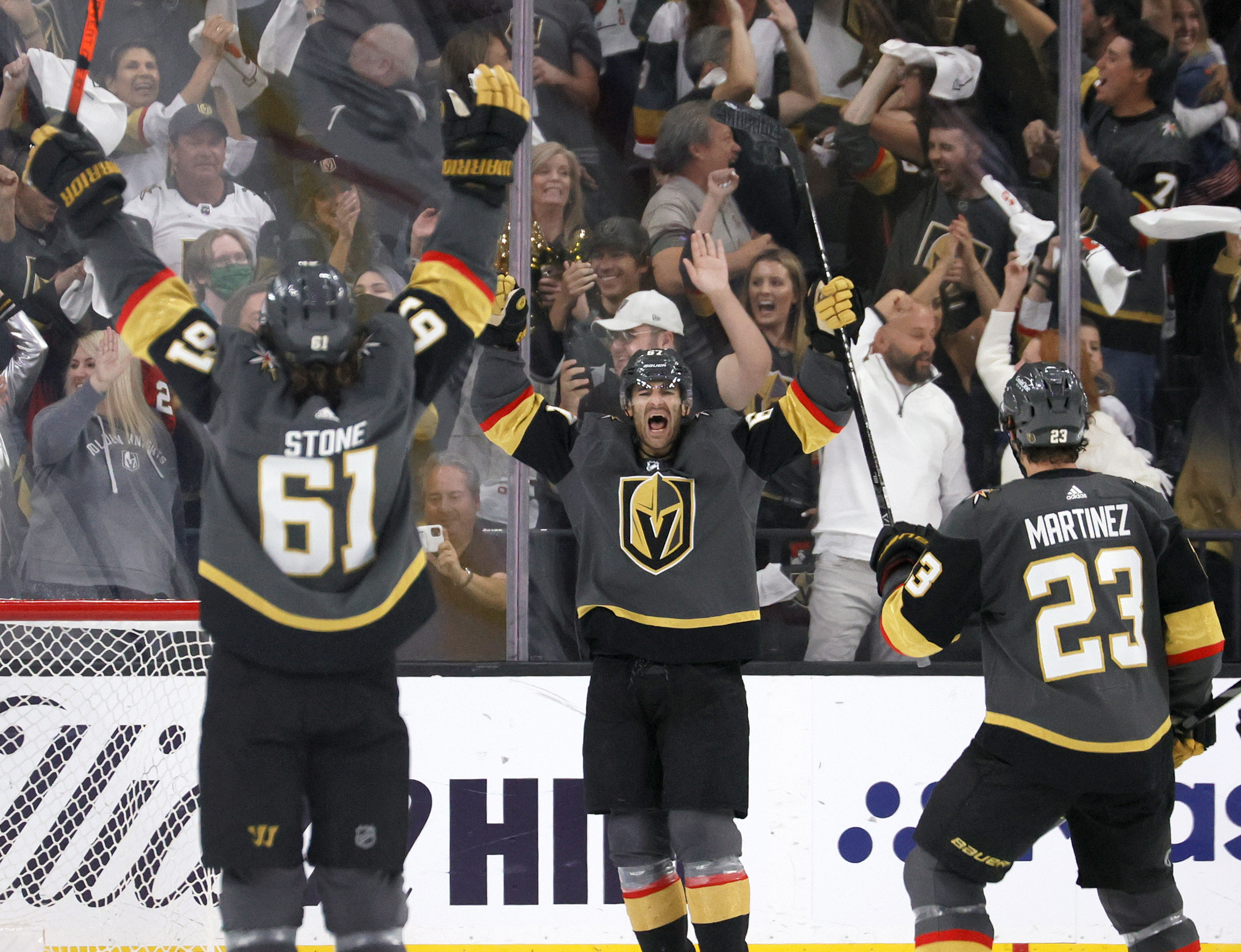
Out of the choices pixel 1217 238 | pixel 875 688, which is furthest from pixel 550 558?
pixel 1217 238

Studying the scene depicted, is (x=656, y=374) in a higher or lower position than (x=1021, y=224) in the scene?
lower

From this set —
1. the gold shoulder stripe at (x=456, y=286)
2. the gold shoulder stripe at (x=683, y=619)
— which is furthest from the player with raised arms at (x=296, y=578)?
the gold shoulder stripe at (x=683, y=619)

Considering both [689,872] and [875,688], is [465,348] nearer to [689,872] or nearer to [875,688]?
[689,872]

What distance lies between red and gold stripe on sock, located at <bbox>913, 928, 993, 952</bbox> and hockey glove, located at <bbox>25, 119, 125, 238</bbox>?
1.94 m

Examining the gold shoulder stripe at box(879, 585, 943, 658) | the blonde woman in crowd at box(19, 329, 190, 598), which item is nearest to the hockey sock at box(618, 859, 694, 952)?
the gold shoulder stripe at box(879, 585, 943, 658)

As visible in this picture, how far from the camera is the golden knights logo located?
8.81 ft

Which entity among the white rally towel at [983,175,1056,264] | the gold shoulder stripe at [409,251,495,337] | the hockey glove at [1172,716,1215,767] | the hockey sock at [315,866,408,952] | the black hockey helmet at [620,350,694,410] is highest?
the white rally towel at [983,175,1056,264]

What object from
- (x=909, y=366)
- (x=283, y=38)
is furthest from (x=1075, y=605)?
(x=283, y=38)

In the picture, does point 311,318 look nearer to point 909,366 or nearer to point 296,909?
point 296,909

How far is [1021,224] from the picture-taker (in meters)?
3.98

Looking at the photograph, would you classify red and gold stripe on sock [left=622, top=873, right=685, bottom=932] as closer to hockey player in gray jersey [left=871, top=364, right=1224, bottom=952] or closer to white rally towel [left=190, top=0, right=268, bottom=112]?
hockey player in gray jersey [left=871, top=364, right=1224, bottom=952]

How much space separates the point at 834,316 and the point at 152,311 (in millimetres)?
1416

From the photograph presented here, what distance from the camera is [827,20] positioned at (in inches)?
158

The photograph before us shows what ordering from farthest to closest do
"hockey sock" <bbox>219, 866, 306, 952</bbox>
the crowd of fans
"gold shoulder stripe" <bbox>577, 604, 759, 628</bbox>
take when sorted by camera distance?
the crowd of fans → "gold shoulder stripe" <bbox>577, 604, 759, 628</bbox> → "hockey sock" <bbox>219, 866, 306, 952</bbox>
